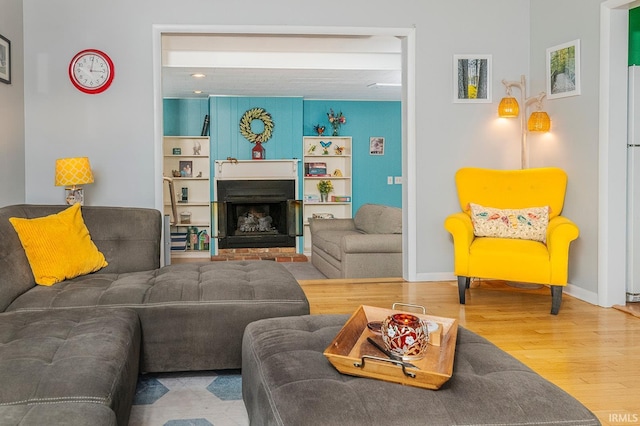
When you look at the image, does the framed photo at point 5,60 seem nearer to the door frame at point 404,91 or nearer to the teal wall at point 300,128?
the door frame at point 404,91

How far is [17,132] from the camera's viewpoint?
461cm

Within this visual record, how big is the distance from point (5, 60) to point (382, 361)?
12.5 ft

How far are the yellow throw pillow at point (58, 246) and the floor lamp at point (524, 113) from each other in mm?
3391

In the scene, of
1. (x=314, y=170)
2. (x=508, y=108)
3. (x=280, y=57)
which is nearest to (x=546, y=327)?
(x=508, y=108)

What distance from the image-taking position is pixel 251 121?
9477 mm

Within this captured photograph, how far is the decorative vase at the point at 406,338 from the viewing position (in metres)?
1.92

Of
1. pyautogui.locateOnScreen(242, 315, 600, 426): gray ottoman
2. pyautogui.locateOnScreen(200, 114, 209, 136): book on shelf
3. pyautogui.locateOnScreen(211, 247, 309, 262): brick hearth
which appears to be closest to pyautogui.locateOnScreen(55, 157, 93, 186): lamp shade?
pyautogui.locateOnScreen(242, 315, 600, 426): gray ottoman

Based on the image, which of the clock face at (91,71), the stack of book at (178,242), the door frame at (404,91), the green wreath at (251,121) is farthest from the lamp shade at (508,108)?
the stack of book at (178,242)

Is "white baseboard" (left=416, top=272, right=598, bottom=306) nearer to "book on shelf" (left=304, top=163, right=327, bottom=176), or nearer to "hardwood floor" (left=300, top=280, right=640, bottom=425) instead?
"hardwood floor" (left=300, top=280, right=640, bottom=425)

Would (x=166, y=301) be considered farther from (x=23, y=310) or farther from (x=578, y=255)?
(x=578, y=255)

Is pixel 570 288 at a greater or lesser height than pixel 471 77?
lesser

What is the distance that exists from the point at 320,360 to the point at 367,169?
8.11 metres

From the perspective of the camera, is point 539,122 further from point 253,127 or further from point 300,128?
point 253,127

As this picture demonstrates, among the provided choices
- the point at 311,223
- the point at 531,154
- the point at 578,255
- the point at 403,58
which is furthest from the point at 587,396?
the point at 311,223
